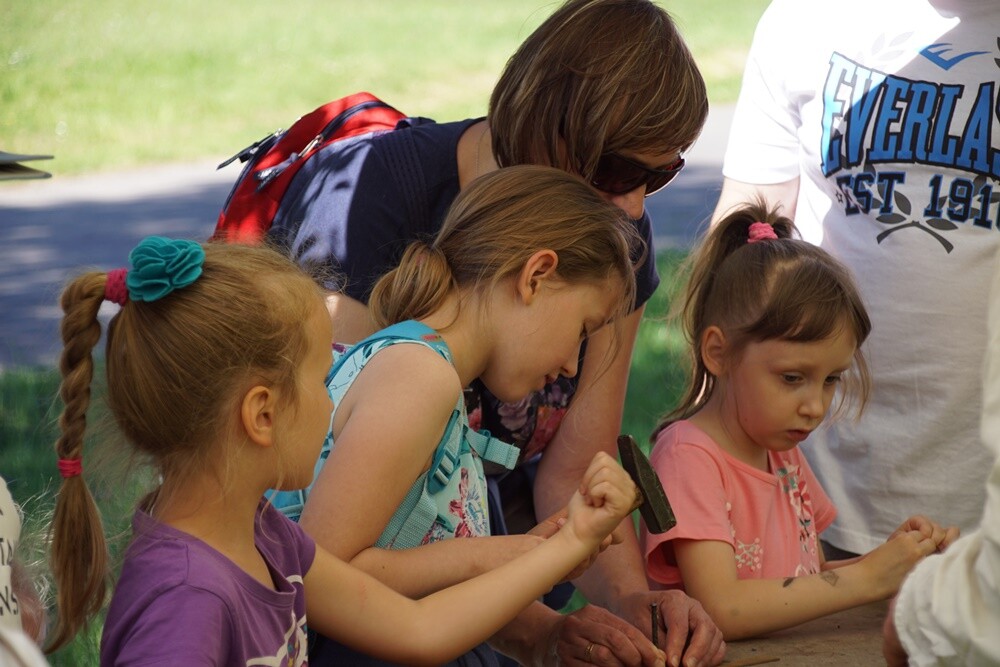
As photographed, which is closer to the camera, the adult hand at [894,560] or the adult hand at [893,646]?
the adult hand at [893,646]

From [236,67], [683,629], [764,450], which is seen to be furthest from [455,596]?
[236,67]

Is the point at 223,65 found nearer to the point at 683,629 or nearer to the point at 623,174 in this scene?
the point at 623,174

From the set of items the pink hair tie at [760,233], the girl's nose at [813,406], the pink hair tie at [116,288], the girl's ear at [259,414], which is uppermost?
the pink hair tie at [116,288]

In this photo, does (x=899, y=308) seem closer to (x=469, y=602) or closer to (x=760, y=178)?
(x=760, y=178)

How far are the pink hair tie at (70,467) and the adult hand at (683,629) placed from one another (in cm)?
108

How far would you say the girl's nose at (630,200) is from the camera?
267 cm

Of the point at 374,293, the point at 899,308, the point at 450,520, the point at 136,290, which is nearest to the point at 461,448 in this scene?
the point at 450,520

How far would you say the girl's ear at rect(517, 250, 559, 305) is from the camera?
94.4 inches

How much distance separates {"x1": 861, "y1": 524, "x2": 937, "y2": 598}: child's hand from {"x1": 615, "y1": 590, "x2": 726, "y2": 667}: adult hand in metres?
0.35

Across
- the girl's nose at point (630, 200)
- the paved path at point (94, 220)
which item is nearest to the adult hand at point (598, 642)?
the girl's nose at point (630, 200)

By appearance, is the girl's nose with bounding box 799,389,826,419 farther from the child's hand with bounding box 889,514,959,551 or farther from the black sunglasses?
the black sunglasses

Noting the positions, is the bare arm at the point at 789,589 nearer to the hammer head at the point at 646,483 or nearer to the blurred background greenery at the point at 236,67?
the hammer head at the point at 646,483

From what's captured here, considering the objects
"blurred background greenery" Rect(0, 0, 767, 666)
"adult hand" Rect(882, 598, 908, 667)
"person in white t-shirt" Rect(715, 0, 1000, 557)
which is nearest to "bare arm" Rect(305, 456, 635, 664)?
"adult hand" Rect(882, 598, 908, 667)

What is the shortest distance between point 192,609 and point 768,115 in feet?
6.57
